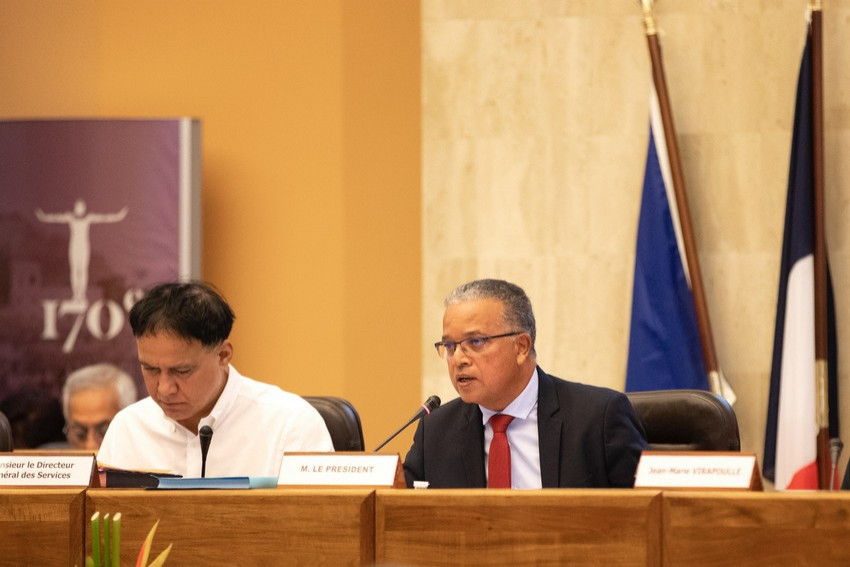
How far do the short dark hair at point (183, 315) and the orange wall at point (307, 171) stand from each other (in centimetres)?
197

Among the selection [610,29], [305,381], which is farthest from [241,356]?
[610,29]

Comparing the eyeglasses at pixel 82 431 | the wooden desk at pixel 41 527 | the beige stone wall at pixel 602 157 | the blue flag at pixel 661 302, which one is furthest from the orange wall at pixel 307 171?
the wooden desk at pixel 41 527

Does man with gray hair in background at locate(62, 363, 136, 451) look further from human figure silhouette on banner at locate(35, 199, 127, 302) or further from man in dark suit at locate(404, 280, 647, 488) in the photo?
man in dark suit at locate(404, 280, 647, 488)

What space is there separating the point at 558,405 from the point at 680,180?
192 centimetres

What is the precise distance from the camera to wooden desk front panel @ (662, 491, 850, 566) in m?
2.02

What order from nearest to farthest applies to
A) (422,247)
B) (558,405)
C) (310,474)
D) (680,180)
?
1. (310,474)
2. (558,405)
3. (680,180)
4. (422,247)

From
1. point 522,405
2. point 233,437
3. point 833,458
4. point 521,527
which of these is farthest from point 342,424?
point 833,458

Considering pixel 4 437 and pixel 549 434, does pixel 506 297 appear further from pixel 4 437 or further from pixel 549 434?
pixel 4 437

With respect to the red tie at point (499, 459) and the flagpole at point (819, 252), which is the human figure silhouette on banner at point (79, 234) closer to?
the red tie at point (499, 459)

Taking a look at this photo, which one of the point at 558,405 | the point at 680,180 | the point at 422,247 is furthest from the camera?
the point at 422,247

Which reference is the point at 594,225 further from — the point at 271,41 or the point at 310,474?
the point at 310,474

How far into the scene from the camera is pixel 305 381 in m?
5.24

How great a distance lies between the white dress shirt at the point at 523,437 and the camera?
319 centimetres

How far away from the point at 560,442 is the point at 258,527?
1147 millimetres
